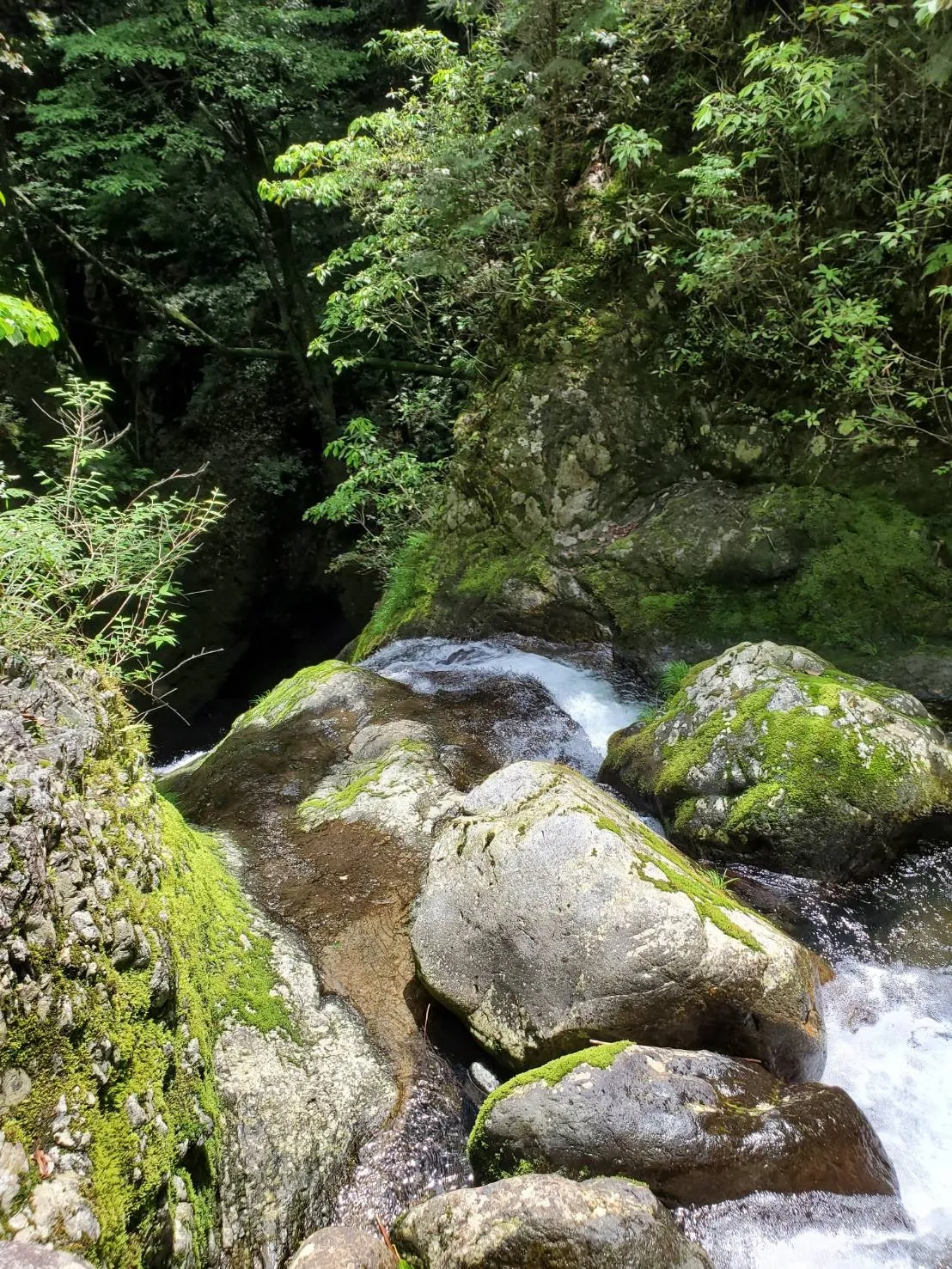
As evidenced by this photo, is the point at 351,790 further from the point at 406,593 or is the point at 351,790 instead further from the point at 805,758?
the point at 406,593

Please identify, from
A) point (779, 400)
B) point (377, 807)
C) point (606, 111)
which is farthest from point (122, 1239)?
point (606, 111)

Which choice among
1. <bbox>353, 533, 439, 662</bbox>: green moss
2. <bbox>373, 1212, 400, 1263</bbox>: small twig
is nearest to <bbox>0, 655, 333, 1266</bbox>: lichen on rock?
<bbox>373, 1212, 400, 1263</bbox>: small twig

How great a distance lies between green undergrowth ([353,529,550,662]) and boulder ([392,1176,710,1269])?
6.65 meters

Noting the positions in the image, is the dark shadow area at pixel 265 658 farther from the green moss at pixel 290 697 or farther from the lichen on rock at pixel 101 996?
the lichen on rock at pixel 101 996

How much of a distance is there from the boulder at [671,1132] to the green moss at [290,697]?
15.5ft

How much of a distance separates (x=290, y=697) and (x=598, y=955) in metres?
4.85

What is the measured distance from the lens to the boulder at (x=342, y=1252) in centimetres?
240

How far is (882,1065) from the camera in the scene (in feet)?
12.0

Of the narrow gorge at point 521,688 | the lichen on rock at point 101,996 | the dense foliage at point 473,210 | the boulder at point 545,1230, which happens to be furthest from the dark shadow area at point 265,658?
the boulder at point 545,1230

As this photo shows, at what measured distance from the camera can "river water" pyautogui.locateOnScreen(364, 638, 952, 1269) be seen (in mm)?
2854

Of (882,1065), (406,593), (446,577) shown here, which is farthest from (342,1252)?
(406,593)

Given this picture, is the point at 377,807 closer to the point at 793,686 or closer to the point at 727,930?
the point at 727,930

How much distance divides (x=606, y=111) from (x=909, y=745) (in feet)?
27.1

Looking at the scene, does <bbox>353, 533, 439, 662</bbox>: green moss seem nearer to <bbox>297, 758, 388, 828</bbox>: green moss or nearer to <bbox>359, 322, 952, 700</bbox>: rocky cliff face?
<bbox>359, 322, 952, 700</bbox>: rocky cliff face
